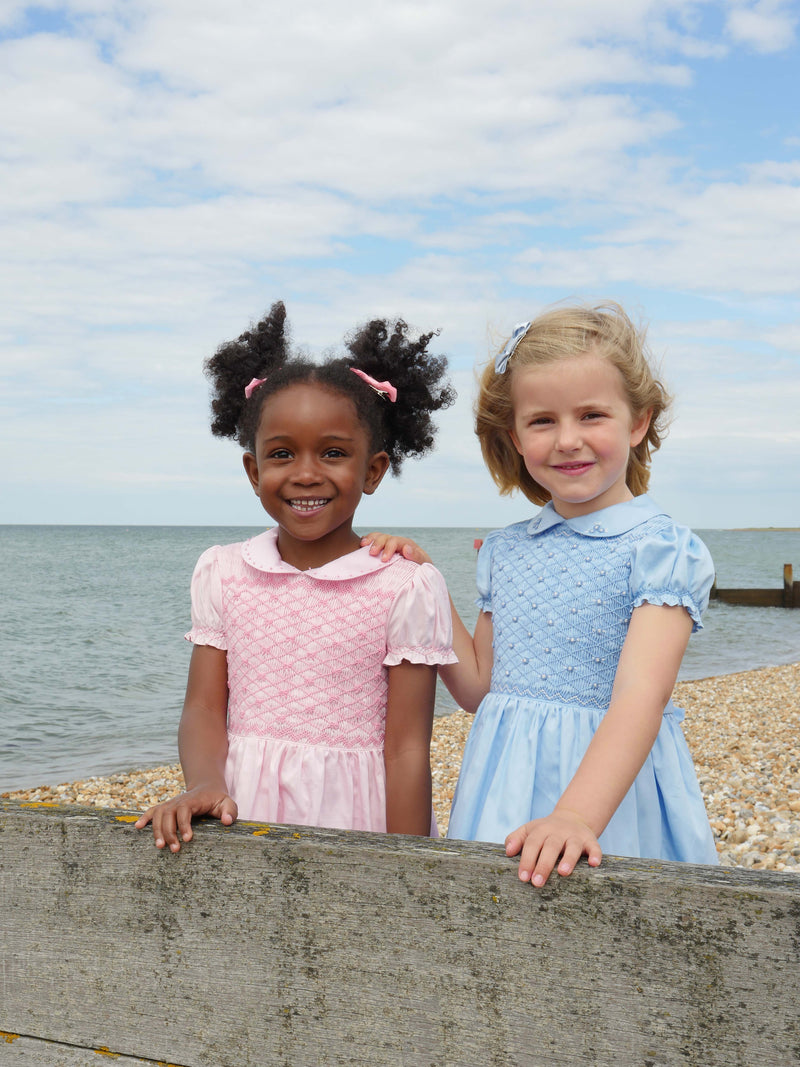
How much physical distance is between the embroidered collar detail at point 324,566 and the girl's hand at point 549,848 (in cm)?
109

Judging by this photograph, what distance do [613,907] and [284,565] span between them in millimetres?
1432

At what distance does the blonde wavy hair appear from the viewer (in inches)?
91.3

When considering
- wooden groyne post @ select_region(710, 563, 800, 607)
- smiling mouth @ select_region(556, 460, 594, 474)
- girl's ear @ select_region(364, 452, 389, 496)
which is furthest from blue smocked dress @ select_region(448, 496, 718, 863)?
wooden groyne post @ select_region(710, 563, 800, 607)

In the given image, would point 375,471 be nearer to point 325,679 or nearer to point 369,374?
point 369,374

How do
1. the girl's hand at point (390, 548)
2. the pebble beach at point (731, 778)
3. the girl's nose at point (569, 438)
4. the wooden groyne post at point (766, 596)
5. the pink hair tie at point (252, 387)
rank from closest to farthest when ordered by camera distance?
the girl's nose at point (569, 438)
the girl's hand at point (390, 548)
the pink hair tie at point (252, 387)
the pebble beach at point (731, 778)
the wooden groyne post at point (766, 596)

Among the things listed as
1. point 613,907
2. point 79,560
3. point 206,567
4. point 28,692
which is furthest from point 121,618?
point 79,560

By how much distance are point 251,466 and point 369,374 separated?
0.47m

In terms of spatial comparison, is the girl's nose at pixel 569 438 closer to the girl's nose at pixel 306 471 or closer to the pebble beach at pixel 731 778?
the girl's nose at pixel 306 471

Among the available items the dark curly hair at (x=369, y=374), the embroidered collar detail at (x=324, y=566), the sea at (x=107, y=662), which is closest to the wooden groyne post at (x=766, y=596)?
the sea at (x=107, y=662)

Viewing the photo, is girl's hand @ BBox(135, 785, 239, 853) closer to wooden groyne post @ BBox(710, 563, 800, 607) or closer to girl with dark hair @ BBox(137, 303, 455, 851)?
girl with dark hair @ BBox(137, 303, 455, 851)

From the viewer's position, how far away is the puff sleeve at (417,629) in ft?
7.69

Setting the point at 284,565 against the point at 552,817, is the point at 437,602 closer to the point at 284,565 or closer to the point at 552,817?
the point at 284,565

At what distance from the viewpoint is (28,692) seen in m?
13.8

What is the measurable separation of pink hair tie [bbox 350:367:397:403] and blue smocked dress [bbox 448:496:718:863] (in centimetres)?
67
